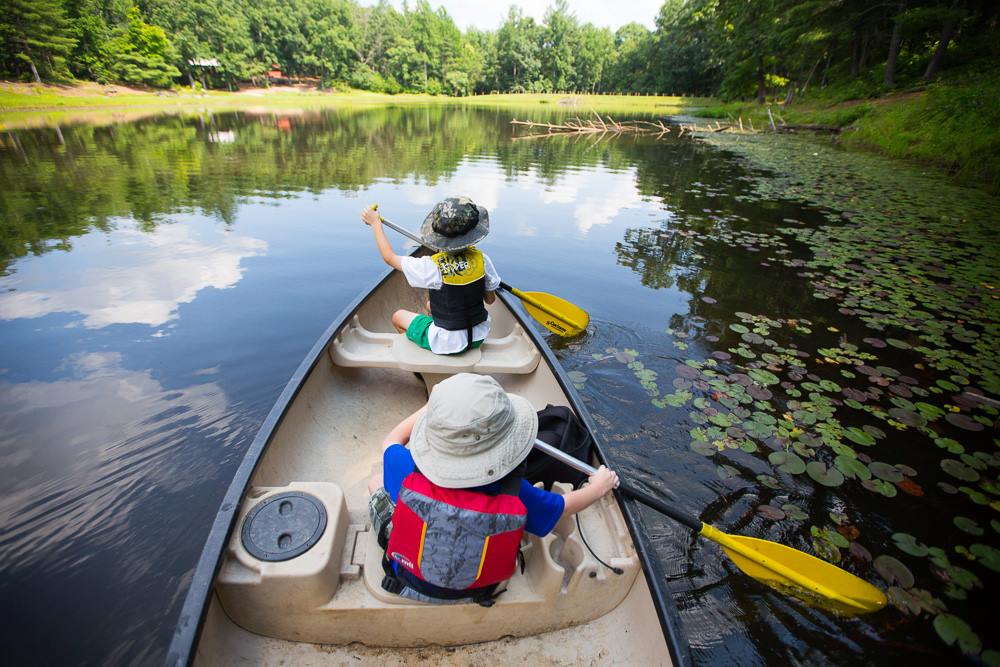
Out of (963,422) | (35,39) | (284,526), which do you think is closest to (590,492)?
(284,526)

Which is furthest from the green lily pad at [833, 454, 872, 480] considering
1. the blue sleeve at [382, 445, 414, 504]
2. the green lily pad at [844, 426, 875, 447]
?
the blue sleeve at [382, 445, 414, 504]

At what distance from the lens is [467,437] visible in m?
1.48

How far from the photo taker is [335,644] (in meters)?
1.97

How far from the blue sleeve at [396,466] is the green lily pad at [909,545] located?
3192 millimetres

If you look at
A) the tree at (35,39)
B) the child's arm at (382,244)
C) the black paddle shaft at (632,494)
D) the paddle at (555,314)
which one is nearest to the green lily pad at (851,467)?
the black paddle shaft at (632,494)

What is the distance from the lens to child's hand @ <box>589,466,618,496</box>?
2023 millimetres

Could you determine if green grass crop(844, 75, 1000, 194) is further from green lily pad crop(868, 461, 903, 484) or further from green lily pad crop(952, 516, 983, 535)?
green lily pad crop(952, 516, 983, 535)

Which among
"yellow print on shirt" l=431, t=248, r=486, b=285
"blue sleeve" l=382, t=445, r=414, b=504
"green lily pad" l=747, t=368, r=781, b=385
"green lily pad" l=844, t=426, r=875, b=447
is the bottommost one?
"green lily pad" l=844, t=426, r=875, b=447

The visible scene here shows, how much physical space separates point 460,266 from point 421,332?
0.65 meters

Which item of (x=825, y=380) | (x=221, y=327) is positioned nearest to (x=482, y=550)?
(x=825, y=380)

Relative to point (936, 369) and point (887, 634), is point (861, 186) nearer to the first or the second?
point (936, 369)

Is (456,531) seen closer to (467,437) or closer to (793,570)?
(467,437)

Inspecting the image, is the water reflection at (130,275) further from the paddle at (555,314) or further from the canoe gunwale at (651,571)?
the canoe gunwale at (651,571)

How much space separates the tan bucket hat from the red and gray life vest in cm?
8
